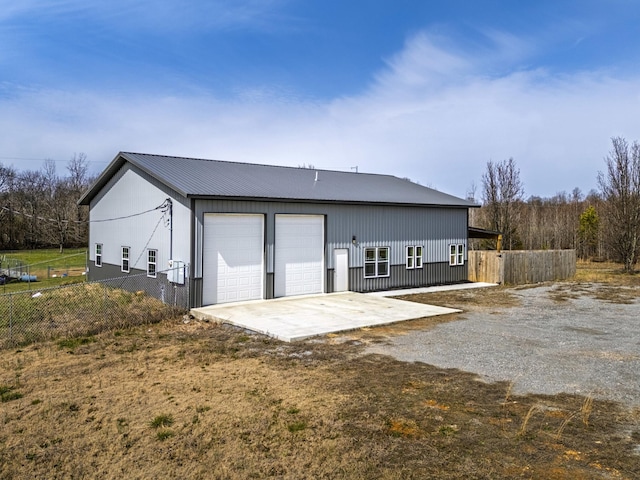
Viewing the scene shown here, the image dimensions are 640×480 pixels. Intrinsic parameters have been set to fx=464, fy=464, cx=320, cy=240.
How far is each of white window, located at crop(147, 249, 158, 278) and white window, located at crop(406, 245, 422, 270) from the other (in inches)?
391

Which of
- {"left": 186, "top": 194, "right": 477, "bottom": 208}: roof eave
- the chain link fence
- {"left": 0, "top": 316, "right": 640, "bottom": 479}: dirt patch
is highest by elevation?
{"left": 186, "top": 194, "right": 477, "bottom": 208}: roof eave

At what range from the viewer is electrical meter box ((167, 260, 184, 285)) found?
13.7 m

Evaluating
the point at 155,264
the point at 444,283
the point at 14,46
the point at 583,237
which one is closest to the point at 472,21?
the point at 444,283

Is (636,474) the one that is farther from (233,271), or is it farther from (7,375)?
(233,271)

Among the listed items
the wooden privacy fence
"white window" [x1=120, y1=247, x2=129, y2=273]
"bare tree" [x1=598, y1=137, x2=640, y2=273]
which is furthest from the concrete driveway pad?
"bare tree" [x1=598, y1=137, x2=640, y2=273]

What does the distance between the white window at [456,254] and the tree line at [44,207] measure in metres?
34.8

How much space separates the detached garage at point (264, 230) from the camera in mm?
14125

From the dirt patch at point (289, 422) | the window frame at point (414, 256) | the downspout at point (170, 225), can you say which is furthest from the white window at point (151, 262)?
the window frame at point (414, 256)

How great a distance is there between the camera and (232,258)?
1449 centimetres

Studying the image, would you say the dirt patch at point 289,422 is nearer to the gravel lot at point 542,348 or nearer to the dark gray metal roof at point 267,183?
the gravel lot at point 542,348

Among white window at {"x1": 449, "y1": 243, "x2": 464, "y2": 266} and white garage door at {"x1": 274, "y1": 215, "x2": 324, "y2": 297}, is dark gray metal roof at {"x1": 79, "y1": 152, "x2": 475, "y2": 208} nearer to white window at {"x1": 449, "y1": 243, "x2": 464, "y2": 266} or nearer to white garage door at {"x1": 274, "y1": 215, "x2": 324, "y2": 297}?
white garage door at {"x1": 274, "y1": 215, "x2": 324, "y2": 297}

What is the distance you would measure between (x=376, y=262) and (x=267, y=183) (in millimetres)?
5304

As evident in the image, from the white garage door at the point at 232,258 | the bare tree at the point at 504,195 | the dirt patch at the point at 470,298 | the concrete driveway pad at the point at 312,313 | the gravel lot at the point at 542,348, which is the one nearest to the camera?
the gravel lot at the point at 542,348

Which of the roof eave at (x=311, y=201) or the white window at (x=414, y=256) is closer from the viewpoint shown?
the roof eave at (x=311, y=201)
